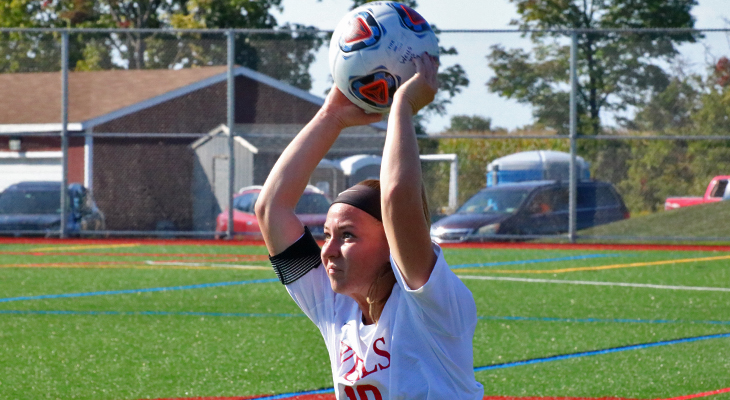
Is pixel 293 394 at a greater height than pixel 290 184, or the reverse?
pixel 290 184

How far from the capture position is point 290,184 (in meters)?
2.99

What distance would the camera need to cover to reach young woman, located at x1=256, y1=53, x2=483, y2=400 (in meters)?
2.31

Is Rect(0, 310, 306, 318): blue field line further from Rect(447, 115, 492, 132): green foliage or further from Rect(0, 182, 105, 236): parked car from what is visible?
Rect(0, 182, 105, 236): parked car

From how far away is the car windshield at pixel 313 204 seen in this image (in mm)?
15945

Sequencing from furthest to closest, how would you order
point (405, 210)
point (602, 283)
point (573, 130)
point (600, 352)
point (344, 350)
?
point (573, 130) → point (602, 283) → point (600, 352) → point (344, 350) → point (405, 210)

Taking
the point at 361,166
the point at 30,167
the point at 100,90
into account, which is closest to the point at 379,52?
the point at 361,166

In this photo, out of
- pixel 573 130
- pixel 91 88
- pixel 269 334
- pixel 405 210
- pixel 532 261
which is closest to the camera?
pixel 405 210

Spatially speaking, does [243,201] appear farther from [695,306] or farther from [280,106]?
[695,306]

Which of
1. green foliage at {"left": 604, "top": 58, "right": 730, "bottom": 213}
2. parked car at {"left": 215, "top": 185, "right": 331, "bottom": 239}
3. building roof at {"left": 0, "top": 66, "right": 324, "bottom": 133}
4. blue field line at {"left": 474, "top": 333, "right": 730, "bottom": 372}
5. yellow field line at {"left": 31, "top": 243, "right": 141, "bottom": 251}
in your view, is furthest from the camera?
building roof at {"left": 0, "top": 66, "right": 324, "bottom": 133}

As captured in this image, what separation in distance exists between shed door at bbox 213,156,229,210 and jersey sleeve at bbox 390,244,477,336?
45.0 feet

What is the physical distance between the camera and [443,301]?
2324 mm

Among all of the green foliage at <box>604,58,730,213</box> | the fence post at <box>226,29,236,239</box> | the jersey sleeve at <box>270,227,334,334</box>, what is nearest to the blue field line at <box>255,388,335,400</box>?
the jersey sleeve at <box>270,227,334,334</box>

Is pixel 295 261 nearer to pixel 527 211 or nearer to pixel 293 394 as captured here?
pixel 293 394

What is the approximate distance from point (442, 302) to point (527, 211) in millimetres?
13315
